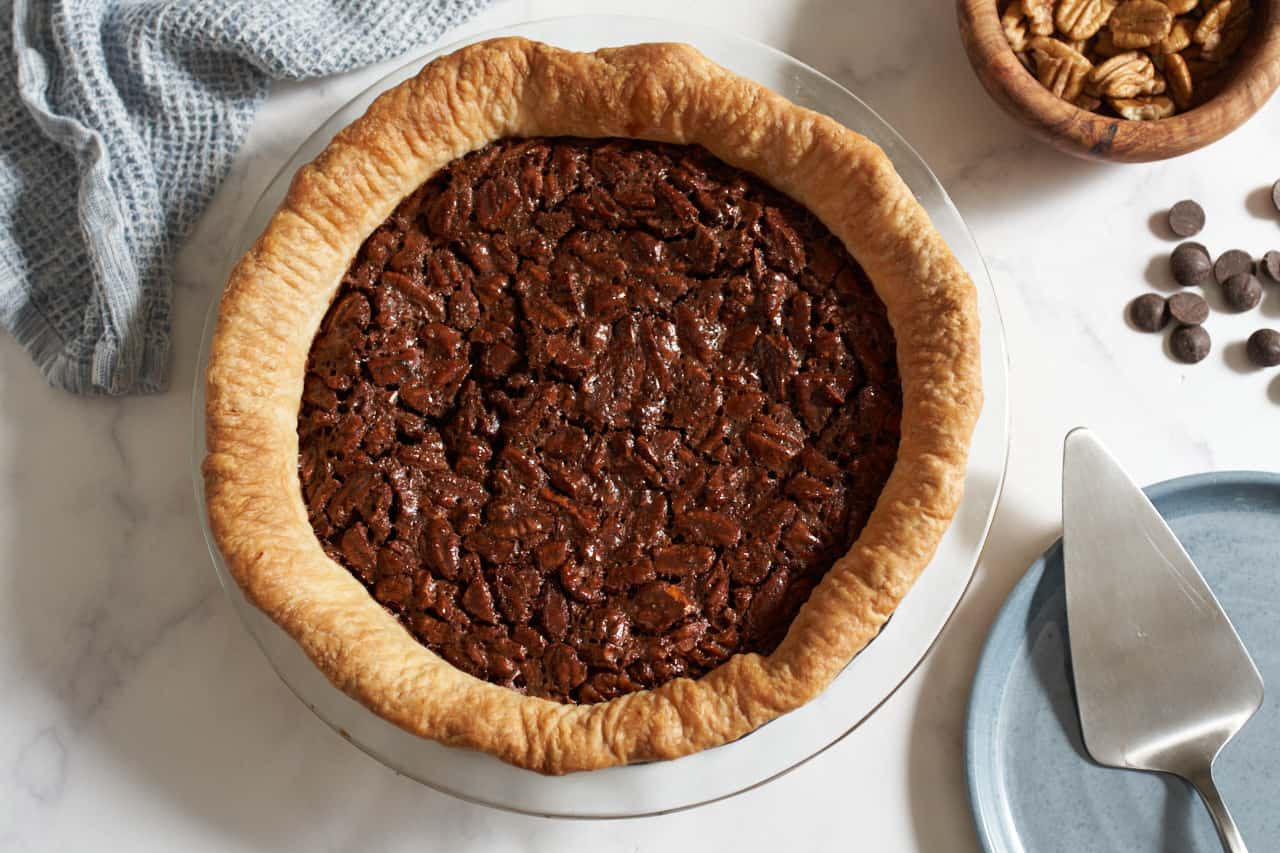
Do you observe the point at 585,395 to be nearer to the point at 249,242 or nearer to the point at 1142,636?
the point at 249,242

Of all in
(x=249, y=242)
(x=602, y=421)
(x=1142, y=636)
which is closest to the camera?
(x=602, y=421)

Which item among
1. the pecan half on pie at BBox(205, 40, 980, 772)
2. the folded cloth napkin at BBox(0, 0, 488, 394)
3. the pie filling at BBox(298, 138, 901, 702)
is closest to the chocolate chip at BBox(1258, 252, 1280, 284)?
the pecan half on pie at BBox(205, 40, 980, 772)

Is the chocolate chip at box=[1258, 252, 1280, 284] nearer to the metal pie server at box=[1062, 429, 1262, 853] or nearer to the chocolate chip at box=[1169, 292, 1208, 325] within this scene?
the chocolate chip at box=[1169, 292, 1208, 325]

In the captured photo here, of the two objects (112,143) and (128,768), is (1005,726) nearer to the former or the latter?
(128,768)

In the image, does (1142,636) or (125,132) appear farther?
(125,132)

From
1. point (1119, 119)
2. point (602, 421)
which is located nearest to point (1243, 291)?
point (1119, 119)

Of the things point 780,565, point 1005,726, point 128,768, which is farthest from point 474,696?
point 1005,726

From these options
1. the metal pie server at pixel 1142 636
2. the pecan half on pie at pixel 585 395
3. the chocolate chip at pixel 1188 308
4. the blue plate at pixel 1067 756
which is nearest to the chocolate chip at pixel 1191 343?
the chocolate chip at pixel 1188 308
